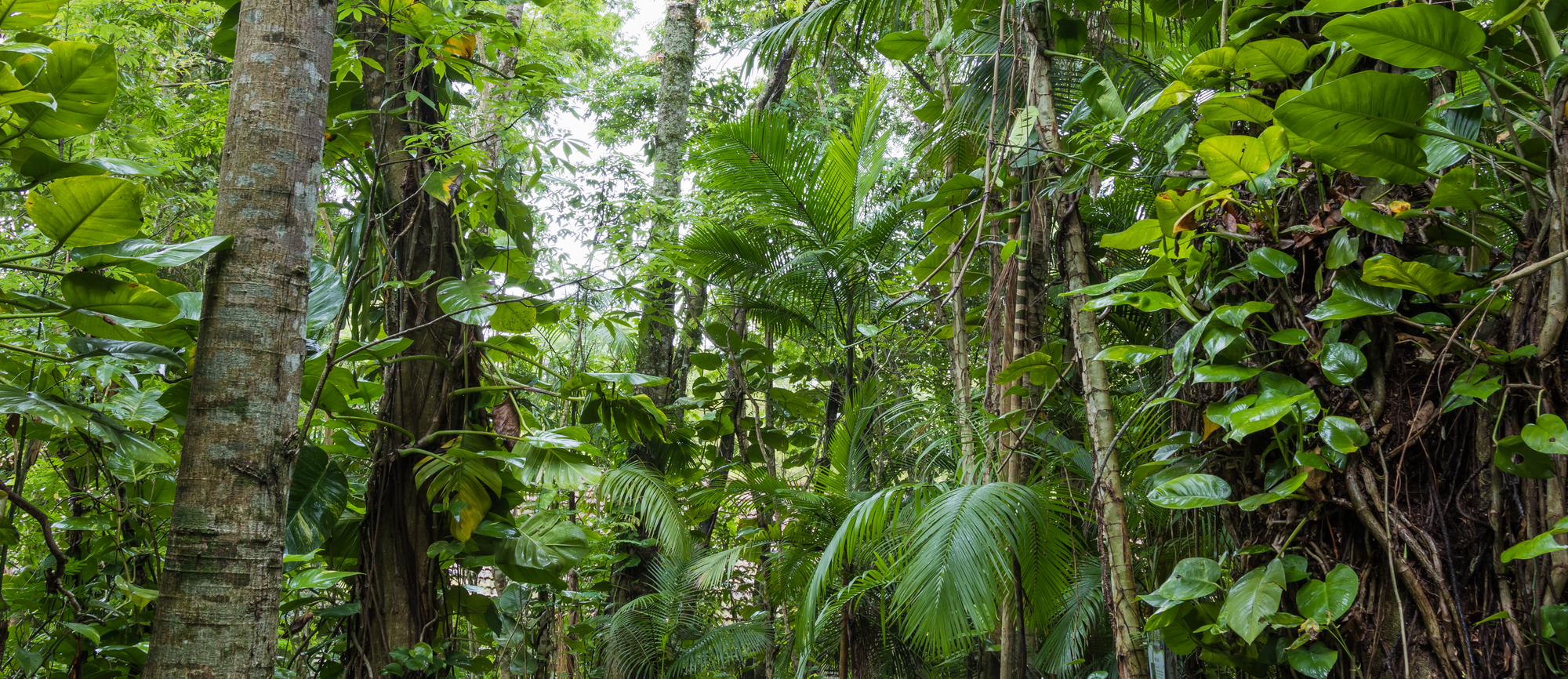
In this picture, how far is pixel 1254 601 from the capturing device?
1.06m

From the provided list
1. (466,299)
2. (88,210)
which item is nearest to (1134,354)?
(466,299)

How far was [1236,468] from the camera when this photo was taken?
4.09ft

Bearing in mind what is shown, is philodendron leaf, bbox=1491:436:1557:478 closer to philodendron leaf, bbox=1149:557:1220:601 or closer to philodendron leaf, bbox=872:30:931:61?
philodendron leaf, bbox=1149:557:1220:601

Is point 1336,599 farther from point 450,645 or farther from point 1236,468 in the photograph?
point 450,645

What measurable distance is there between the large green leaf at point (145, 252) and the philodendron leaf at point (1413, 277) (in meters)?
1.49

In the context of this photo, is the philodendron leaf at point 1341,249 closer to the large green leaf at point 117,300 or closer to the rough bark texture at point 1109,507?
the rough bark texture at point 1109,507

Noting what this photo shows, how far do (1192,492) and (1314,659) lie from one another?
251mm

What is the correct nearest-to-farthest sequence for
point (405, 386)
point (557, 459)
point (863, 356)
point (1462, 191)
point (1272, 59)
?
point (1462, 191) < point (1272, 59) < point (557, 459) < point (405, 386) < point (863, 356)

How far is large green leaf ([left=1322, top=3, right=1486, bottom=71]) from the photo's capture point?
2.99 ft

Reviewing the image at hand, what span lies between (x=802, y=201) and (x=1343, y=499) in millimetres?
2050

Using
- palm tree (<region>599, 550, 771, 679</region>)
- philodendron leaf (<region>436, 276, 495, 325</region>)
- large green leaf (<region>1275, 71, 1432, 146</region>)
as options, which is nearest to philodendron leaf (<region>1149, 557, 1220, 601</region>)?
large green leaf (<region>1275, 71, 1432, 146</region>)

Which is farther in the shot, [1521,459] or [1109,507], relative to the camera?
[1109,507]

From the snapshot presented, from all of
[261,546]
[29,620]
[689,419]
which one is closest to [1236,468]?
[261,546]

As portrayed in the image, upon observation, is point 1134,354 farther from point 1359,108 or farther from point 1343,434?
point 1359,108
